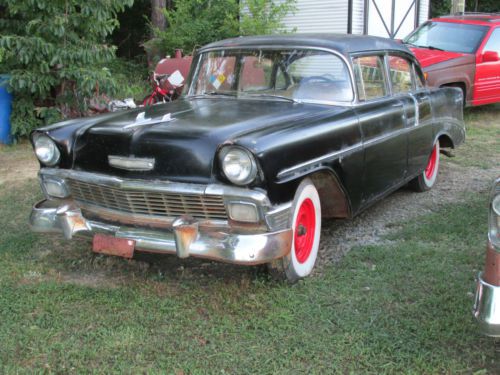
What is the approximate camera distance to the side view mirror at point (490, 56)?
29.5 ft

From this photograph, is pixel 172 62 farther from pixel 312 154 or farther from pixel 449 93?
pixel 312 154

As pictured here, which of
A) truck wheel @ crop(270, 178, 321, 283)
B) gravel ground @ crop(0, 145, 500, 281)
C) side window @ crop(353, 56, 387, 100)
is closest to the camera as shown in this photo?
truck wheel @ crop(270, 178, 321, 283)

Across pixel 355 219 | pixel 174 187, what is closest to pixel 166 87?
pixel 355 219

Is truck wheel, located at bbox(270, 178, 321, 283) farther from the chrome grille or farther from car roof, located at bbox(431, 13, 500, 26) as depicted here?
car roof, located at bbox(431, 13, 500, 26)

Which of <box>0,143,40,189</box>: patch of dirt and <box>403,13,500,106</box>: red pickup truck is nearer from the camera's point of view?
<box>0,143,40,189</box>: patch of dirt

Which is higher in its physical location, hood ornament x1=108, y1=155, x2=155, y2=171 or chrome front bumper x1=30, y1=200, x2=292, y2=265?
hood ornament x1=108, y1=155, x2=155, y2=171

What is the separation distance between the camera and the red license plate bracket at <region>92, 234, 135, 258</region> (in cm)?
326

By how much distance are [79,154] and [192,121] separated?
0.77 metres

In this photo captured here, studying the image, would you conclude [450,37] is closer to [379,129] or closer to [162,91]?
[162,91]

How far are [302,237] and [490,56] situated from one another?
6.94 metres

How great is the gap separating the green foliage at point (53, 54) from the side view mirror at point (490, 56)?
5.69 m

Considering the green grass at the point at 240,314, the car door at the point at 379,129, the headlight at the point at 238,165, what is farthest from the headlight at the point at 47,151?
the car door at the point at 379,129

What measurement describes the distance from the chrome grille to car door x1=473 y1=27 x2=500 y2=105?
284 inches

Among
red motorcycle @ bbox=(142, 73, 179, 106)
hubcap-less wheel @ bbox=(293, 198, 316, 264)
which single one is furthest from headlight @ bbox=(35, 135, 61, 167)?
red motorcycle @ bbox=(142, 73, 179, 106)
